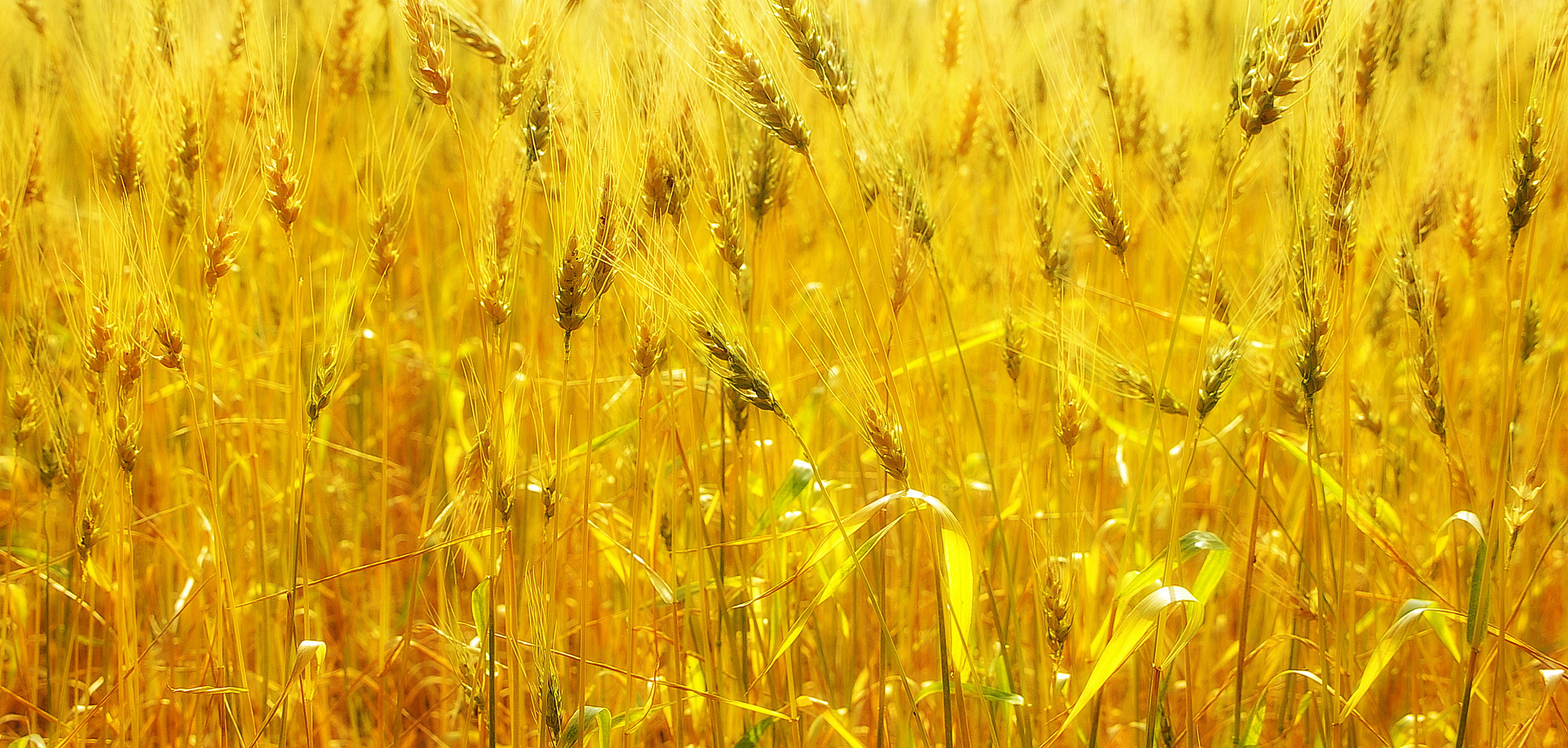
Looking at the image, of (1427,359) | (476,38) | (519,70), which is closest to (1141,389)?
(1427,359)

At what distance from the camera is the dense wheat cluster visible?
3.34 feet

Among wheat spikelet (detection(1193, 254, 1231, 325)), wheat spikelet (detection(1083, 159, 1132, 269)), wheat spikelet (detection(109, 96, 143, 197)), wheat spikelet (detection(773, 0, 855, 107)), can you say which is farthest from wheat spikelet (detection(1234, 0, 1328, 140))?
wheat spikelet (detection(109, 96, 143, 197))

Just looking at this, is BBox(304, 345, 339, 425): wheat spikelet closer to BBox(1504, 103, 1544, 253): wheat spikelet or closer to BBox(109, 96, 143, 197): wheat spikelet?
BBox(109, 96, 143, 197): wheat spikelet

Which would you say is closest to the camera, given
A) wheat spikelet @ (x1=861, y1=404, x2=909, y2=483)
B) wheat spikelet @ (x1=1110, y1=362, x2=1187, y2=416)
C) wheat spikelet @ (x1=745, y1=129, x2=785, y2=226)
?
wheat spikelet @ (x1=861, y1=404, x2=909, y2=483)

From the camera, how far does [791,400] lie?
1486 mm

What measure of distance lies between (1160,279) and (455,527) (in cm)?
145

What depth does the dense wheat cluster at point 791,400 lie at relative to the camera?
102 cm

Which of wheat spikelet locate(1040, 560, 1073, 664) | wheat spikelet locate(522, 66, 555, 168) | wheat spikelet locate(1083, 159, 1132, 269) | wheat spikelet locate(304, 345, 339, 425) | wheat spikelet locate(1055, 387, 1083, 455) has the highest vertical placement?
wheat spikelet locate(522, 66, 555, 168)

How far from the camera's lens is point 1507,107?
1.05 m

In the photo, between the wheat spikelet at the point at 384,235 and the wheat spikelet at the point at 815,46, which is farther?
the wheat spikelet at the point at 384,235

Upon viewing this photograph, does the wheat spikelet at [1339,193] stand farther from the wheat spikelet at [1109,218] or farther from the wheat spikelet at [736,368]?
the wheat spikelet at [736,368]

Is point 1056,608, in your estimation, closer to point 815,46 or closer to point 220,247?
point 815,46

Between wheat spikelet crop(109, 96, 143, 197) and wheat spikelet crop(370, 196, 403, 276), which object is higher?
wheat spikelet crop(109, 96, 143, 197)

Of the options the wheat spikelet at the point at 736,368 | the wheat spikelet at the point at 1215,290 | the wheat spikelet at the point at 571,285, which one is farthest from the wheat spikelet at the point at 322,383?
the wheat spikelet at the point at 1215,290
